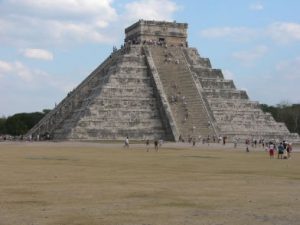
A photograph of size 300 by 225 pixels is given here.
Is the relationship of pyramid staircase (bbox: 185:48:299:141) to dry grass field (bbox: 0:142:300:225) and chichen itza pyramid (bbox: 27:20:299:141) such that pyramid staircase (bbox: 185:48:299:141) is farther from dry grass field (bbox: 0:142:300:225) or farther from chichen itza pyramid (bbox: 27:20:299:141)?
dry grass field (bbox: 0:142:300:225)

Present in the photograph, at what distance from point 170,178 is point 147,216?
6.87 meters

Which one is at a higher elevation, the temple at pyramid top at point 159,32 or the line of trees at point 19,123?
the temple at pyramid top at point 159,32

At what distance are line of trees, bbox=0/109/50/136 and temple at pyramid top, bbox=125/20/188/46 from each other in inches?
1552

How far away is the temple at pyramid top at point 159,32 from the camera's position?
60719mm

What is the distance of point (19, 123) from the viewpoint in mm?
98750

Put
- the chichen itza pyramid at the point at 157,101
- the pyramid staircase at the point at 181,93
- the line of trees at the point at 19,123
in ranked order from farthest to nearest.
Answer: the line of trees at the point at 19,123, the pyramid staircase at the point at 181,93, the chichen itza pyramid at the point at 157,101

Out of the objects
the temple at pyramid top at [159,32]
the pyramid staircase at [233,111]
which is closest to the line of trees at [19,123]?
the temple at pyramid top at [159,32]

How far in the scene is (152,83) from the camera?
55.6 metres

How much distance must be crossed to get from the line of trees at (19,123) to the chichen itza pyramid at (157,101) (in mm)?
38193

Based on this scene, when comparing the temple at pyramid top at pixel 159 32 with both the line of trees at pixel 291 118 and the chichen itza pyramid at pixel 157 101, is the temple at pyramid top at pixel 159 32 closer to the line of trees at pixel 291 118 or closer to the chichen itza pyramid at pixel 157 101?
the chichen itza pyramid at pixel 157 101

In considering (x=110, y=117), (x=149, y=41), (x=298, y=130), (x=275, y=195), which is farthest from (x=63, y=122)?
(x=275, y=195)

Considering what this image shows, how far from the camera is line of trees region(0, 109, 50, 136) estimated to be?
3816 inches

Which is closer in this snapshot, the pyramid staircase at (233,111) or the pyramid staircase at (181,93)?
the pyramid staircase at (181,93)

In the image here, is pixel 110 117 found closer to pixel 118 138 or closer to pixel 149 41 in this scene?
pixel 118 138
